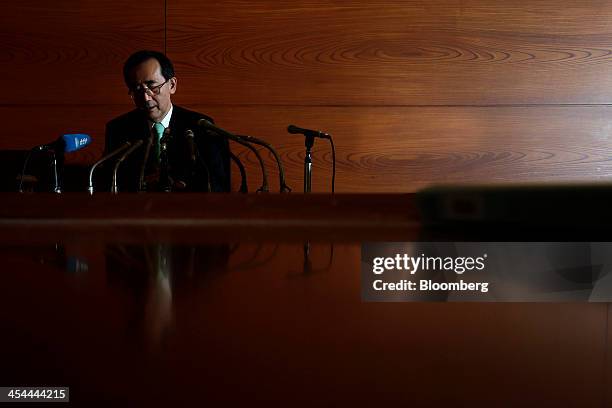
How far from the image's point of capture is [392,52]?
216 cm

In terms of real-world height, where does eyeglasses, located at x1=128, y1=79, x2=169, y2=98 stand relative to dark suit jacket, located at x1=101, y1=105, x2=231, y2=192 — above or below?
above

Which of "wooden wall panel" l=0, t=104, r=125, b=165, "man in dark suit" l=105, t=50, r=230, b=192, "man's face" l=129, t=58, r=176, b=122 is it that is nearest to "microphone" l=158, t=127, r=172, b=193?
"man in dark suit" l=105, t=50, r=230, b=192

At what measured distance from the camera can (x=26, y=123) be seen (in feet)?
7.23

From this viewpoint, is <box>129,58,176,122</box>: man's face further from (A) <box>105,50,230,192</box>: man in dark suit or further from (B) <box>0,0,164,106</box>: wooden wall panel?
(B) <box>0,0,164,106</box>: wooden wall panel

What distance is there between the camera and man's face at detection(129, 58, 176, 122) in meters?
1.94

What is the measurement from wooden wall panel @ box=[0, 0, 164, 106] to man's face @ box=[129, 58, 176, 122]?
25cm

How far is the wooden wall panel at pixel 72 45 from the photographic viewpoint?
2160 mm

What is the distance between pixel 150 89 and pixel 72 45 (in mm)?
486

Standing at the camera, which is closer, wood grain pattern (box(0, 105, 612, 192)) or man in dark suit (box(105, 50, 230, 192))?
man in dark suit (box(105, 50, 230, 192))

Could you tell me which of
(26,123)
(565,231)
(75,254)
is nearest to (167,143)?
(75,254)

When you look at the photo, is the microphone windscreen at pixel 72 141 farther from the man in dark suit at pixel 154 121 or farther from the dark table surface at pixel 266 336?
the dark table surface at pixel 266 336

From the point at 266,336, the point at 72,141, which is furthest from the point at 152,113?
the point at 266,336

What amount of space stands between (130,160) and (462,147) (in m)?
1.26

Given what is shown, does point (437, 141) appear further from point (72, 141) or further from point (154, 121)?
point (72, 141)
